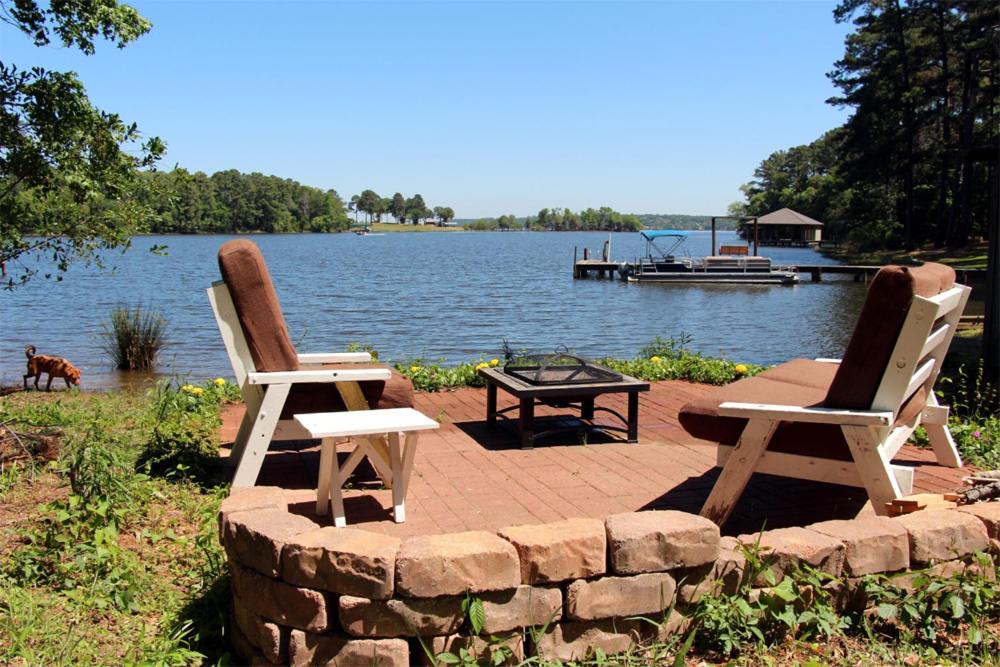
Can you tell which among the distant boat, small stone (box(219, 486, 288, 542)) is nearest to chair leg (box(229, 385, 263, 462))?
small stone (box(219, 486, 288, 542))

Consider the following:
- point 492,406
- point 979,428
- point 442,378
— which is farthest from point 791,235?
point 492,406

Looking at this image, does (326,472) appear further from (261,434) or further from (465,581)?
(465,581)

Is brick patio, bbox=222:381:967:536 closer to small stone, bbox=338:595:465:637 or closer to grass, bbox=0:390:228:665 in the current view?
grass, bbox=0:390:228:665

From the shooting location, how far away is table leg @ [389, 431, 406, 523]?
3.82 meters

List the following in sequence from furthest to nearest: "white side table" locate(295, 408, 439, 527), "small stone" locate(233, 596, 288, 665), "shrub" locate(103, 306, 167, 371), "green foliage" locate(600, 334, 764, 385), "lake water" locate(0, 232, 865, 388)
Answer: "lake water" locate(0, 232, 865, 388) → "shrub" locate(103, 306, 167, 371) → "green foliage" locate(600, 334, 764, 385) → "white side table" locate(295, 408, 439, 527) → "small stone" locate(233, 596, 288, 665)

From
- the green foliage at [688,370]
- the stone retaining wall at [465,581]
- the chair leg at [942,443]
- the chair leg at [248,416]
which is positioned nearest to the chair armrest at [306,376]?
the chair leg at [248,416]

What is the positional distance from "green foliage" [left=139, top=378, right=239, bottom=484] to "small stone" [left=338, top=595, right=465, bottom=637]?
90.5 inches

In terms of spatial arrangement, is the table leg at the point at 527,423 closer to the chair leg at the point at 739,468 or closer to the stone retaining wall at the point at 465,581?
the chair leg at the point at 739,468

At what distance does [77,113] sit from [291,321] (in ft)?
59.2

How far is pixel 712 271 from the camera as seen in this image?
40.7 metres

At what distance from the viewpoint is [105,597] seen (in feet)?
9.95

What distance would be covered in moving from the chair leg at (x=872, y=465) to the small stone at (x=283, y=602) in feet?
7.05

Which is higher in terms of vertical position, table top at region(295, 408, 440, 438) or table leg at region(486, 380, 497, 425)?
table top at region(295, 408, 440, 438)

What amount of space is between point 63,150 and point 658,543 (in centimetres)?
438
